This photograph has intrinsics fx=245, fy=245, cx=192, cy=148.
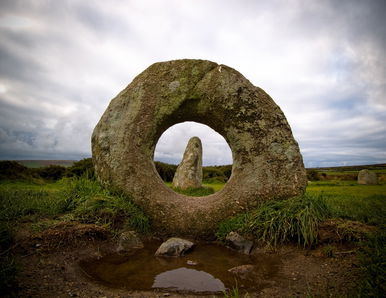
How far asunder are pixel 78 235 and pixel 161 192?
6.44 ft

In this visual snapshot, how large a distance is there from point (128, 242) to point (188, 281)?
1760 mm

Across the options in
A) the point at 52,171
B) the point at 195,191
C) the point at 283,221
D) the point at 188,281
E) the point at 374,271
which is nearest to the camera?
the point at 374,271

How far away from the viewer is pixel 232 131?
19.4 feet

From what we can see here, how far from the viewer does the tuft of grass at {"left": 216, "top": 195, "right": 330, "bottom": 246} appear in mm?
4492

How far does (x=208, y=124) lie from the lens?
644 cm

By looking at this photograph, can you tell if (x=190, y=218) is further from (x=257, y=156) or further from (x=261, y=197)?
(x=257, y=156)

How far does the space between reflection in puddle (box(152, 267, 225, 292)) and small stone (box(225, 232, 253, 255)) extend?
1.25 metres

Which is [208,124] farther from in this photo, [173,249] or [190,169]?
[190,169]

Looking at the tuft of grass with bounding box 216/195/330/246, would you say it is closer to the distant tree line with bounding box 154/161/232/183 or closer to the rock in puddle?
the rock in puddle

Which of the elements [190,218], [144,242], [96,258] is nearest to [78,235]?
[96,258]

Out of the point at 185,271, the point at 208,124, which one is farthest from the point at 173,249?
the point at 208,124

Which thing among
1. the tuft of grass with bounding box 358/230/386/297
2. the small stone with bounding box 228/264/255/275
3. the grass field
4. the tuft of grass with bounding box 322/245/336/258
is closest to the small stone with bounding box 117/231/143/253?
the grass field

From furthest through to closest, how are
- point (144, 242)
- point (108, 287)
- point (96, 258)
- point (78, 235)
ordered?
1. point (144, 242)
2. point (78, 235)
3. point (96, 258)
4. point (108, 287)

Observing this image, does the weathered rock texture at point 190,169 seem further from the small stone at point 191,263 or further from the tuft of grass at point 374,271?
the tuft of grass at point 374,271
